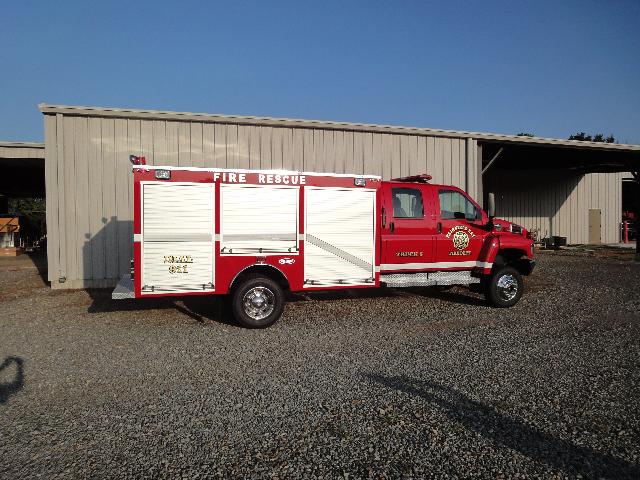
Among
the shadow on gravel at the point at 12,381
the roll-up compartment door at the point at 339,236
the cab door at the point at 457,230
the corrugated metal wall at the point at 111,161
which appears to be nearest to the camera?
the shadow on gravel at the point at 12,381

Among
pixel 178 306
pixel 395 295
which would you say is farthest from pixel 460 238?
pixel 178 306

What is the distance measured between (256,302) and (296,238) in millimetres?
1193

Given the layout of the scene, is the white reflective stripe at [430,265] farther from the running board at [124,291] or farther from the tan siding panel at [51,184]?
the tan siding panel at [51,184]

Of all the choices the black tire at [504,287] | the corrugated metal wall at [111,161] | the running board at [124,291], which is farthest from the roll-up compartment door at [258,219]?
the corrugated metal wall at [111,161]

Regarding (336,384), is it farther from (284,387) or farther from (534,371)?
(534,371)

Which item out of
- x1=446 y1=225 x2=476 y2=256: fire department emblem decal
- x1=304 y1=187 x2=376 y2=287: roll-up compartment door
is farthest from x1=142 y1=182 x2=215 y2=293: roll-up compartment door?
x1=446 y1=225 x2=476 y2=256: fire department emblem decal

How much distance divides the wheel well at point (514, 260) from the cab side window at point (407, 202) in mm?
1934

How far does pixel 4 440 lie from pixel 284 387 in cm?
231

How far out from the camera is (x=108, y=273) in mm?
10211

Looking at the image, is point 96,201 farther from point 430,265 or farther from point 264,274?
point 430,265

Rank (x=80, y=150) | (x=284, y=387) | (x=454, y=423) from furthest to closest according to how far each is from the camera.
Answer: (x=80, y=150)
(x=284, y=387)
(x=454, y=423)

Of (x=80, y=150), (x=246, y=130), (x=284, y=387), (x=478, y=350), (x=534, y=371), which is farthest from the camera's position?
(x=246, y=130)

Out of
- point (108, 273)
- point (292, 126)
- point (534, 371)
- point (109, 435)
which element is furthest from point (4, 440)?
point (292, 126)

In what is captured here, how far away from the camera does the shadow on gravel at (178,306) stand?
7.73 meters
